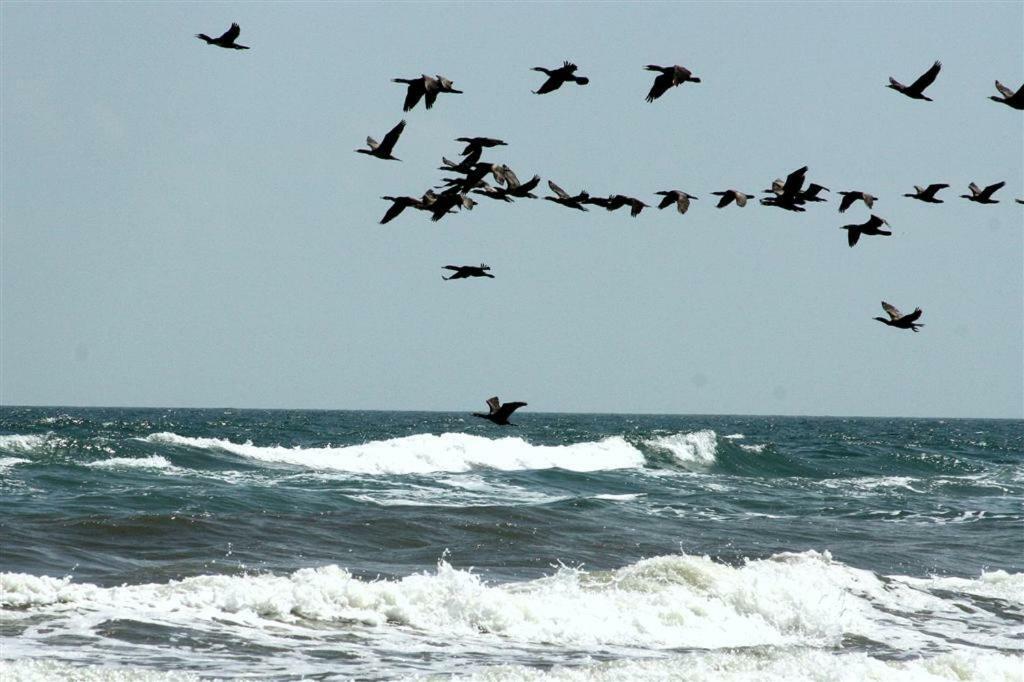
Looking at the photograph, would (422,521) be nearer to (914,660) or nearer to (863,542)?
(863,542)

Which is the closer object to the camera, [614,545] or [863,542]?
[614,545]

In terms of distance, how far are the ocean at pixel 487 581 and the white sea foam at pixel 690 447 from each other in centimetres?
1289

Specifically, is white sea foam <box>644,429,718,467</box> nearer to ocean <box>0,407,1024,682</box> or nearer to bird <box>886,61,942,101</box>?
ocean <box>0,407,1024,682</box>

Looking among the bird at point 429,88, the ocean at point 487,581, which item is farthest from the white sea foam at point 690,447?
the bird at point 429,88

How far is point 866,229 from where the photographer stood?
15148 millimetres

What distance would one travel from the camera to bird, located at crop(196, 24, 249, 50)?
1306 cm

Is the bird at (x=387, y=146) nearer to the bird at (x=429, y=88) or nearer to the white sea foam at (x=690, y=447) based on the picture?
the bird at (x=429, y=88)

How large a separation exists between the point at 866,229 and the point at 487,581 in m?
6.22

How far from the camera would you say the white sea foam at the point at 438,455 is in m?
39.5

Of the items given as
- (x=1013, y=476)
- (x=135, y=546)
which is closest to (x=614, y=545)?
(x=135, y=546)

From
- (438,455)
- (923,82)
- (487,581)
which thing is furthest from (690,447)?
(923,82)

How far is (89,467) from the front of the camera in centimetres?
3133

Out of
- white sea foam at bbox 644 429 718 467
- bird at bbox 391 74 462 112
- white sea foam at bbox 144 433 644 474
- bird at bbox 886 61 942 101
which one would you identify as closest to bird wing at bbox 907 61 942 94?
bird at bbox 886 61 942 101

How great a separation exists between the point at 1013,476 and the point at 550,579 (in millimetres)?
30589
